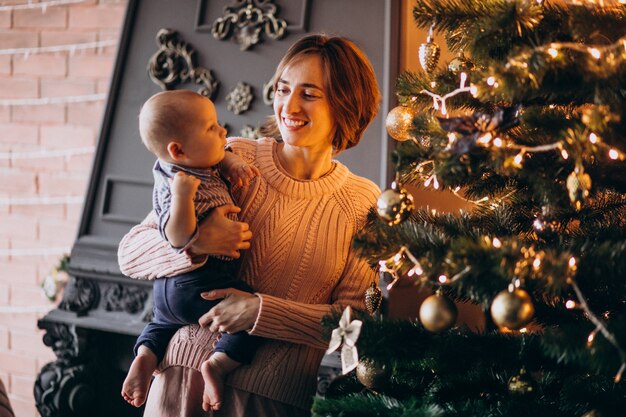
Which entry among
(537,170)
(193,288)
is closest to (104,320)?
(193,288)

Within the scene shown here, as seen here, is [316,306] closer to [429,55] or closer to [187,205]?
[187,205]

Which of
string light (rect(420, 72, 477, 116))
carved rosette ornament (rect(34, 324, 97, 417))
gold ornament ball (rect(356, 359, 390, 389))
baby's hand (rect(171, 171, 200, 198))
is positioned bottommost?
carved rosette ornament (rect(34, 324, 97, 417))

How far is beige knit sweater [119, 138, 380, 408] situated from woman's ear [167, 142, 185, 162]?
6.4 inches

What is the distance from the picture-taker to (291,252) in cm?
151

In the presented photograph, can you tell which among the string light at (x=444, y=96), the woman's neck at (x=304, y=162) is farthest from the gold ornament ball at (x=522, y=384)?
the woman's neck at (x=304, y=162)

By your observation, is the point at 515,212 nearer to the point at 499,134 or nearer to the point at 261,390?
the point at 499,134

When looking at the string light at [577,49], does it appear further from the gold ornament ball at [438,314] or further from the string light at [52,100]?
the string light at [52,100]

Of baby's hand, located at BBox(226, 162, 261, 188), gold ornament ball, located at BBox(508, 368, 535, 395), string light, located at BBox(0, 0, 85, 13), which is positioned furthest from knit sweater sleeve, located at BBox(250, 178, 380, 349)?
string light, located at BBox(0, 0, 85, 13)

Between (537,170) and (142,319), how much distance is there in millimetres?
1507

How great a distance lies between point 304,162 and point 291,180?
0.16 feet

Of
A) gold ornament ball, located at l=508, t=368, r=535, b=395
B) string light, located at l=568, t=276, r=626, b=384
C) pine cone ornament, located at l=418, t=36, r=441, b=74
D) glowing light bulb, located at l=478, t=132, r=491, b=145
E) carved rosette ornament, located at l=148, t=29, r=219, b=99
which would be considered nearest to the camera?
string light, located at l=568, t=276, r=626, b=384

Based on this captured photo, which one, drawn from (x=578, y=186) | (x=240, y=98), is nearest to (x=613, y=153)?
(x=578, y=186)

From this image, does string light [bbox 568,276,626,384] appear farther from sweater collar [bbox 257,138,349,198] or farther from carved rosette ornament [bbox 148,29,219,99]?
carved rosette ornament [bbox 148,29,219,99]

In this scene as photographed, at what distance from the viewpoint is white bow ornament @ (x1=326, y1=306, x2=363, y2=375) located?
46.9 inches
